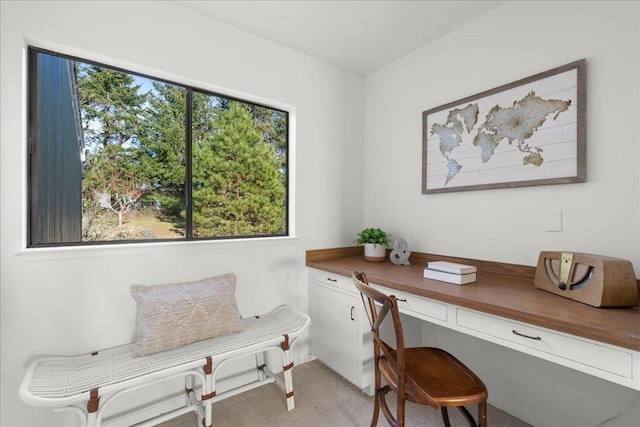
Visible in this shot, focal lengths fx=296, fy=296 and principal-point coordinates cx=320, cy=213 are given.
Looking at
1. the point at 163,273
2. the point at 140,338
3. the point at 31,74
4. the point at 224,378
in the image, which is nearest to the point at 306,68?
the point at 31,74

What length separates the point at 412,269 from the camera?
2.07m

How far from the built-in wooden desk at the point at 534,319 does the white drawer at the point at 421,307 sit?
10mm

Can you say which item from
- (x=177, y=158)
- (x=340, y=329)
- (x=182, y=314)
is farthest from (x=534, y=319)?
(x=177, y=158)

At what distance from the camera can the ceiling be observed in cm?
190

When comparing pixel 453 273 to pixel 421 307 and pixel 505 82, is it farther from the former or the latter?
pixel 505 82

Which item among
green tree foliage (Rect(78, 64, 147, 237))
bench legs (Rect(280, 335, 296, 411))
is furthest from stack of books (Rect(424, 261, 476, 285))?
green tree foliage (Rect(78, 64, 147, 237))

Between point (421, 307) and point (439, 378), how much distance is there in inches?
14.5

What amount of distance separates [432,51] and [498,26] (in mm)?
478

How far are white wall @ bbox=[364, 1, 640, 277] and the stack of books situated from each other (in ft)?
1.30

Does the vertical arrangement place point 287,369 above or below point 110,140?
below

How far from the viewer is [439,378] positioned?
4.26 ft

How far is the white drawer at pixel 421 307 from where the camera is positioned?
1.50 meters

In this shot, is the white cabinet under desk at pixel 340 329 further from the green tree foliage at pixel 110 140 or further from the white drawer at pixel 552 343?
the green tree foliage at pixel 110 140

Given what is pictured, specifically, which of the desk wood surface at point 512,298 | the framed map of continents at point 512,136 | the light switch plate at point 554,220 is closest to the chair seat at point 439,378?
the desk wood surface at point 512,298
